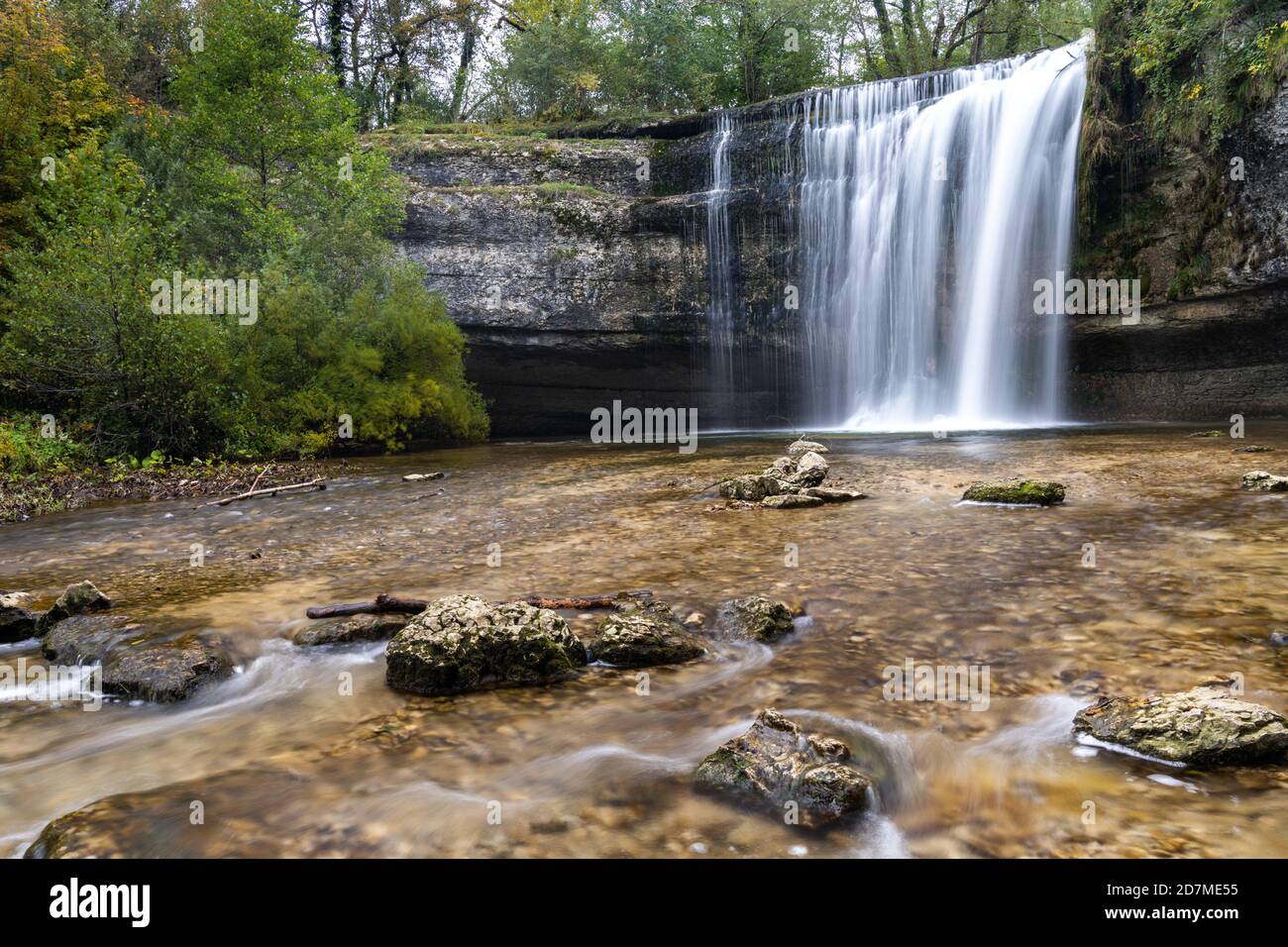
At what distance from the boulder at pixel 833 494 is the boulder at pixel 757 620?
4396 millimetres

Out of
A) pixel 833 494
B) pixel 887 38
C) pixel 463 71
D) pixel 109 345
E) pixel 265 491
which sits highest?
pixel 463 71

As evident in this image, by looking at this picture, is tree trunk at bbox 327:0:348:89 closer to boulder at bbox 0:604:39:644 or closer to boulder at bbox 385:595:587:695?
boulder at bbox 0:604:39:644

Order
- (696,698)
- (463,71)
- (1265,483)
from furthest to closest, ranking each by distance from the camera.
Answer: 1. (463,71)
2. (1265,483)
3. (696,698)

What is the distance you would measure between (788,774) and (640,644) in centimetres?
152

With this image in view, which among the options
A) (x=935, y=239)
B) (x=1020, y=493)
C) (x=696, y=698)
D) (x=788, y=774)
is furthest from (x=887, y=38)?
(x=788, y=774)

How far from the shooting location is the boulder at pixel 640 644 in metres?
4.12

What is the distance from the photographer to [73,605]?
201 inches

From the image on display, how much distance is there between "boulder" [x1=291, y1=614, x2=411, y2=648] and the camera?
457 centimetres

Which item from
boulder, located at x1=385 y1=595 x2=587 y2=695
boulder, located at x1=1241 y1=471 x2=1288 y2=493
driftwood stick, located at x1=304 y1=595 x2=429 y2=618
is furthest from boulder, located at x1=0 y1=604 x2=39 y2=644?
boulder, located at x1=1241 y1=471 x2=1288 y2=493

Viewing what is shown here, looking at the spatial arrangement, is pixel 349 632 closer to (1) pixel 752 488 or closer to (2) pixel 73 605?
(2) pixel 73 605

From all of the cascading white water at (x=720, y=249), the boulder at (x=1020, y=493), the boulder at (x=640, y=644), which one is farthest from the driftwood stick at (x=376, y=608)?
the cascading white water at (x=720, y=249)

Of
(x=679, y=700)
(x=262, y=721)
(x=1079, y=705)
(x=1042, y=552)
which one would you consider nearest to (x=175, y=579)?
(x=262, y=721)

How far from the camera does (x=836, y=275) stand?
80.9ft

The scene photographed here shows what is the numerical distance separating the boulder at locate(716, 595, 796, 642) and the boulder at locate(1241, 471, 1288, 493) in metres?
6.35
